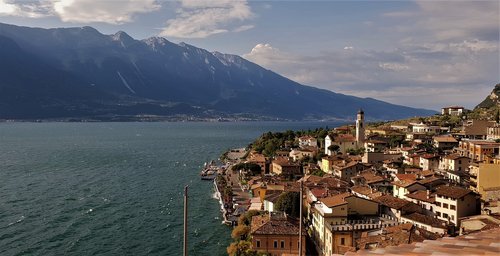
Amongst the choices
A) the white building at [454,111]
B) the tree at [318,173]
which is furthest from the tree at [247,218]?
the white building at [454,111]

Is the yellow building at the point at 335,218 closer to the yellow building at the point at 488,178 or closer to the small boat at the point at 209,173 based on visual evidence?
the yellow building at the point at 488,178

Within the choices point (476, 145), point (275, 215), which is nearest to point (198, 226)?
point (275, 215)

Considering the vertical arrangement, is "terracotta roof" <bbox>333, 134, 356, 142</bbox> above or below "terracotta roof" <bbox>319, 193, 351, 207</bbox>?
above

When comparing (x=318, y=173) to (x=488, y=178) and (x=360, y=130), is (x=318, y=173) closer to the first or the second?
(x=360, y=130)

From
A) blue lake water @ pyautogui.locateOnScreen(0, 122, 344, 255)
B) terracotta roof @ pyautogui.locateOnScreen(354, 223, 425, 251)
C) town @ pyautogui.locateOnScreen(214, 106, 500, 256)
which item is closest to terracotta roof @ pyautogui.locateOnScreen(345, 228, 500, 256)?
town @ pyautogui.locateOnScreen(214, 106, 500, 256)

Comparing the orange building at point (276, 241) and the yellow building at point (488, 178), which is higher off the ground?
the yellow building at point (488, 178)

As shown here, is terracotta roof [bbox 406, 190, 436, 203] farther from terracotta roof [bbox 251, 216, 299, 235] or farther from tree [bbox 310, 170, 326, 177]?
tree [bbox 310, 170, 326, 177]
